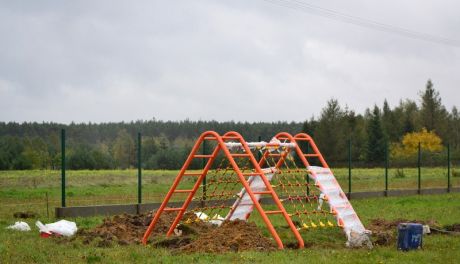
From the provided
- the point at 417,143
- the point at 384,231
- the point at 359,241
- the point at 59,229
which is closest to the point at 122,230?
the point at 59,229

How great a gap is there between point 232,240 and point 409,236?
266 centimetres

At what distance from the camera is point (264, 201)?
20281mm

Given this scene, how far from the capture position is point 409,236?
33.8 feet

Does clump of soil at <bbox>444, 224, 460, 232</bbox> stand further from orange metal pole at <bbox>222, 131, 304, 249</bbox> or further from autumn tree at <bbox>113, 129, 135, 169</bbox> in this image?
autumn tree at <bbox>113, 129, 135, 169</bbox>

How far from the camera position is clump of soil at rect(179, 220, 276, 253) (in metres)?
10.0

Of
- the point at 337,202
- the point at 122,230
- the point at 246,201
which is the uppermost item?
the point at 337,202

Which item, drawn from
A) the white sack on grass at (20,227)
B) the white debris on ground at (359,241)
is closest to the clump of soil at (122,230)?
the white sack on grass at (20,227)

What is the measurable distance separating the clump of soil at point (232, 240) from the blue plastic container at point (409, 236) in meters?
1.92

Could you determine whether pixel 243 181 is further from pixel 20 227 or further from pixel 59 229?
pixel 20 227

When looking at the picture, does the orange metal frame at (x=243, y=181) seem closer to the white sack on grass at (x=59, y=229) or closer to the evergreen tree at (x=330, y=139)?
the white sack on grass at (x=59, y=229)

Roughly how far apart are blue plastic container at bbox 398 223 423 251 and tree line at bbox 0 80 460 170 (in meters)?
10.5

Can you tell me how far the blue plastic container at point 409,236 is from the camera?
1030cm

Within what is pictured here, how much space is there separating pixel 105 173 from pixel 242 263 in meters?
→ 17.5

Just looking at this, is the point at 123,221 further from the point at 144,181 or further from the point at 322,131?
the point at 322,131
